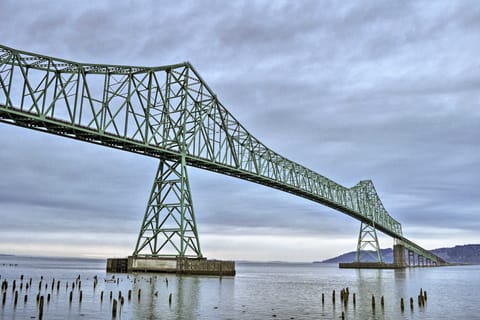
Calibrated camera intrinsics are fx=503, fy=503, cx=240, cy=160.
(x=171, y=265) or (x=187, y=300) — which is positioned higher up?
(x=171, y=265)

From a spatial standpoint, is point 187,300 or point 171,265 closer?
point 187,300

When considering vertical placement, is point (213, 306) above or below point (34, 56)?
below

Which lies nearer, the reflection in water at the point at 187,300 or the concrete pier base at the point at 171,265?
the reflection in water at the point at 187,300

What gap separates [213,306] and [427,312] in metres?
17.6

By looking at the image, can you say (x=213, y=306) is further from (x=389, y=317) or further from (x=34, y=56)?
(x=34, y=56)

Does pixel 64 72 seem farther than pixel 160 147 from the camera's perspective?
No

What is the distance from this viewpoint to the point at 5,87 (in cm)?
4922

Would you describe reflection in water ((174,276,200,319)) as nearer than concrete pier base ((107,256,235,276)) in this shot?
Yes

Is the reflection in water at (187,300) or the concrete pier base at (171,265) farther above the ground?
the concrete pier base at (171,265)

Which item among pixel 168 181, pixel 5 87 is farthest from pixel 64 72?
pixel 168 181

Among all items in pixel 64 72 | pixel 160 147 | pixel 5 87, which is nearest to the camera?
pixel 5 87

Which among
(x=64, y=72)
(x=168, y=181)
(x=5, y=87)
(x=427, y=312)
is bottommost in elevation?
(x=427, y=312)

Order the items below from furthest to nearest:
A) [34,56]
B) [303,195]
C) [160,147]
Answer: [303,195]
[160,147]
[34,56]

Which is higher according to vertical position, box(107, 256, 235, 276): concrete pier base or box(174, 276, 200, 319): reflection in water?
box(107, 256, 235, 276): concrete pier base
